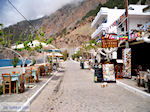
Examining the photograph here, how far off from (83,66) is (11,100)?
61.6 ft

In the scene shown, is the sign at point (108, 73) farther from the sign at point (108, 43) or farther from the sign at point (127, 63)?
the sign at point (108, 43)

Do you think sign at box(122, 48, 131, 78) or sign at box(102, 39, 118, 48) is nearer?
sign at box(122, 48, 131, 78)

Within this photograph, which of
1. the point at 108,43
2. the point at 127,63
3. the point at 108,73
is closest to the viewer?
the point at 108,73

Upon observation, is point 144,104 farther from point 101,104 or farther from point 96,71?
point 96,71

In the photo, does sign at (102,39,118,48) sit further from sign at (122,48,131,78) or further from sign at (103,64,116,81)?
sign at (103,64,116,81)

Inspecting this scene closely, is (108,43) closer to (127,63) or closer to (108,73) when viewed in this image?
(127,63)

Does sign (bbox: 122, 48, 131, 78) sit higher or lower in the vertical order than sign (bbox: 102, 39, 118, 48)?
lower

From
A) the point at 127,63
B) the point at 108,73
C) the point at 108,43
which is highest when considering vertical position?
the point at 108,43

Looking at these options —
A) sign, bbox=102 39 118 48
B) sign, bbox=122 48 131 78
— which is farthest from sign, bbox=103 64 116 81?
sign, bbox=102 39 118 48

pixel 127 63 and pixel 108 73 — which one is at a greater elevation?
pixel 127 63

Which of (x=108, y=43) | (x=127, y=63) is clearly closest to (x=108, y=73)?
(x=127, y=63)

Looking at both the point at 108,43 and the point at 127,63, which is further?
the point at 108,43

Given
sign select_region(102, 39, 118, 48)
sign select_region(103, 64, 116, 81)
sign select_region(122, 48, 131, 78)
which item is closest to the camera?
sign select_region(103, 64, 116, 81)

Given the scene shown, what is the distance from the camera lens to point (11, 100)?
5898 mm
